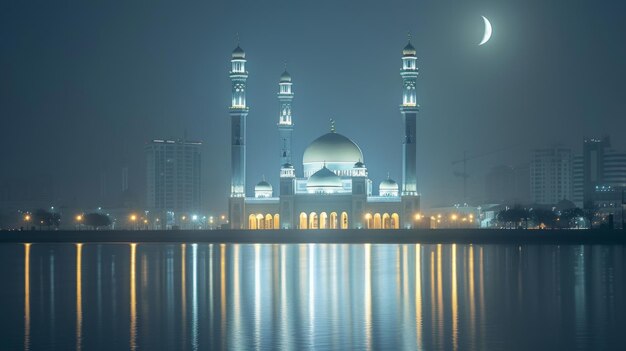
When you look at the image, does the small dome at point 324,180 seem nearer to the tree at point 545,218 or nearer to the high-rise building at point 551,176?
the tree at point 545,218

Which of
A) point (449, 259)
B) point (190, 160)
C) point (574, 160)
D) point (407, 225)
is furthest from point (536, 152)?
point (449, 259)

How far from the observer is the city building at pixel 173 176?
140875 millimetres

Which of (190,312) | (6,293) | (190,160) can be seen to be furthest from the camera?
(190,160)

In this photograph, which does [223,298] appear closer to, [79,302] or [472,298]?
[79,302]

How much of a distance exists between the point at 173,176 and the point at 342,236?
73676mm

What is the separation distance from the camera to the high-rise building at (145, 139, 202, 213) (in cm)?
14088

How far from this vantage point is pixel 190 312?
27.4 m

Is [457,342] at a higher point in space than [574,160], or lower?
lower

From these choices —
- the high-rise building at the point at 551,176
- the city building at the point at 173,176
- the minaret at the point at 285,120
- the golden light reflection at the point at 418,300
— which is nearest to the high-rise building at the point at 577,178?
the high-rise building at the point at 551,176

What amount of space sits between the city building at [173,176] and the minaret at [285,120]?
58239 millimetres

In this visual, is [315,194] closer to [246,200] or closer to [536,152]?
[246,200]

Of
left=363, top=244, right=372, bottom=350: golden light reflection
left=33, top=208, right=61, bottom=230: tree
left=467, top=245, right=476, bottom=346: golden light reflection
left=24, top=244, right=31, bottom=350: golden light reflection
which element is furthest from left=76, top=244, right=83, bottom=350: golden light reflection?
left=33, top=208, right=61, bottom=230: tree

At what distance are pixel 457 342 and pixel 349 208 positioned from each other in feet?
178

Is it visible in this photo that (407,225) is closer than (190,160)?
Yes
